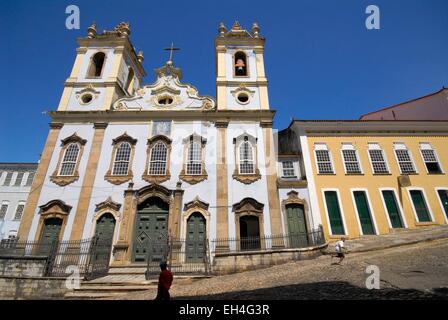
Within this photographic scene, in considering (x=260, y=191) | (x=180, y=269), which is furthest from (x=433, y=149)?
(x=180, y=269)

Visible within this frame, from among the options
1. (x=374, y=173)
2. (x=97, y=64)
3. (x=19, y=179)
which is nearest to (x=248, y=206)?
(x=374, y=173)

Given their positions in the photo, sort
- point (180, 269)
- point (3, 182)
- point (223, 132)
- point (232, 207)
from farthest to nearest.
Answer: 1. point (3, 182)
2. point (223, 132)
3. point (232, 207)
4. point (180, 269)

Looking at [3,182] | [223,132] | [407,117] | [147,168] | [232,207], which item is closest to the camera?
[232,207]

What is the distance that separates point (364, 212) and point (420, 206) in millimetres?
3907

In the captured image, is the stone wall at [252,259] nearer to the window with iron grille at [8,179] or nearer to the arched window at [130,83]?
the arched window at [130,83]

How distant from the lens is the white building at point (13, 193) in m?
29.6

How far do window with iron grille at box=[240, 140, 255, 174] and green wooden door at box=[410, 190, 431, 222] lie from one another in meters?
10.9

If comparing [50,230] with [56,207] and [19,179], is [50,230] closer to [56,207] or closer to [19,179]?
[56,207]

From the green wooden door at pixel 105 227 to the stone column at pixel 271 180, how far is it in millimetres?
9520

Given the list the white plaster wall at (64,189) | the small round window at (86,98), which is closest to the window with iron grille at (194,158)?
the white plaster wall at (64,189)

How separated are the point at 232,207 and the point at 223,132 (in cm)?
540

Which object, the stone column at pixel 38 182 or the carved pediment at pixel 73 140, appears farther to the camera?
the carved pediment at pixel 73 140

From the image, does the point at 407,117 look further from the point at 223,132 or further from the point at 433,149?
the point at 223,132

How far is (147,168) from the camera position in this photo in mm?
15984
